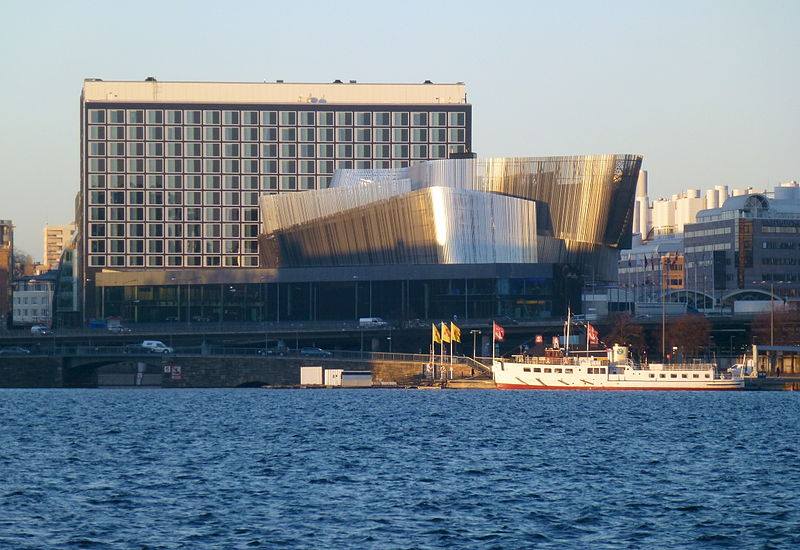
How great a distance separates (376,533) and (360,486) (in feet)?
48.3

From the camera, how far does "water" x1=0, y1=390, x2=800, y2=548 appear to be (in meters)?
62.4

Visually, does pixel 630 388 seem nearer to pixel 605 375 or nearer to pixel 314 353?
pixel 605 375

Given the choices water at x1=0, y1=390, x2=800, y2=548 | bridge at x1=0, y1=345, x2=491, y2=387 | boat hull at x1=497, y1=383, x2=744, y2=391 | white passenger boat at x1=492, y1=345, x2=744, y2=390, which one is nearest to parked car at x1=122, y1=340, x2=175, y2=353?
bridge at x1=0, y1=345, x2=491, y2=387

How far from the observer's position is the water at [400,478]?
205 feet

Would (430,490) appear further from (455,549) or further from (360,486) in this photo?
(455,549)

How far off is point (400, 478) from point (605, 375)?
10025cm

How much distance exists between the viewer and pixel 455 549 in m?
58.9

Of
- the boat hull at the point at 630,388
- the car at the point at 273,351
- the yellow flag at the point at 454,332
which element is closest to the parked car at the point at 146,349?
the car at the point at 273,351

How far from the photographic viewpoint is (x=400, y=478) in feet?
263

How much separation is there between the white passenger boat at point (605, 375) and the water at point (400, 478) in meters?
38.8

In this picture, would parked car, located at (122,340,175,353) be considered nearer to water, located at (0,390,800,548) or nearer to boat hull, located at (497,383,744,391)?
boat hull, located at (497,383,744,391)

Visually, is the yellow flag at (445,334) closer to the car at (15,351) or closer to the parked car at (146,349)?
the parked car at (146,349)

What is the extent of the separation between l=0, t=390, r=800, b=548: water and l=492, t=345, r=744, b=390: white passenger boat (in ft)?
127

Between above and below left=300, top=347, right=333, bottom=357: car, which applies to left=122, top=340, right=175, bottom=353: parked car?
above
